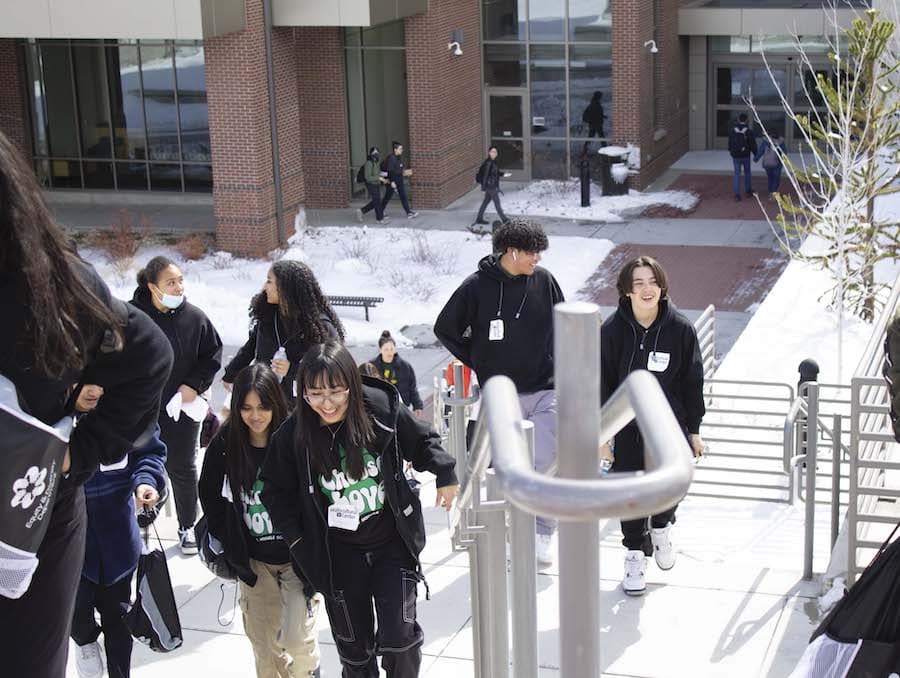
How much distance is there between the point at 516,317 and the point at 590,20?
836 inches

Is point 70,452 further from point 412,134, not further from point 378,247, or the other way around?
point 412,134

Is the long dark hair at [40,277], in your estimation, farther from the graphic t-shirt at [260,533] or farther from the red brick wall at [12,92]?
the red brick wall at [12,92]

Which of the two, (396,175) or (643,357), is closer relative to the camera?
(643,357)

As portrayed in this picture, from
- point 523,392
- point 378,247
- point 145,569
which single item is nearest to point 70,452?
point 145,569

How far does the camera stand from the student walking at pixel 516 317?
7.20 meters

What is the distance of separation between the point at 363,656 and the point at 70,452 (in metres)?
2.72

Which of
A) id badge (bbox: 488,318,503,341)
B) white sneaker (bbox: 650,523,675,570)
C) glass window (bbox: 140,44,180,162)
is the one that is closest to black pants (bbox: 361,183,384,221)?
glass window (bbox: 140,44,180,162)

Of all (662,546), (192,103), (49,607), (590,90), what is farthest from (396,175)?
(49,607)

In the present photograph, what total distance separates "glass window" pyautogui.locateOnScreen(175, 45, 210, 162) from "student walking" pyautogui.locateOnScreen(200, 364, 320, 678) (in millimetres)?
20340

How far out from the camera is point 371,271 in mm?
20922

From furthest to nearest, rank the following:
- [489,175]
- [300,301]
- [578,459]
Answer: [489,175]
[300,301]
[578,459]

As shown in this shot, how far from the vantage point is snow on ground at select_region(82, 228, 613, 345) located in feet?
61.1

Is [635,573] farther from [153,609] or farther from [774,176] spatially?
[774,176]

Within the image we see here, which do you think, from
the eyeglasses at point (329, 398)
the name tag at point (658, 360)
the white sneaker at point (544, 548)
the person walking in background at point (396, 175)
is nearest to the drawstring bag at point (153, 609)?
the eyeglasses at point (329, 398)
